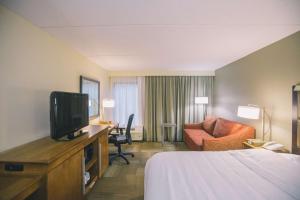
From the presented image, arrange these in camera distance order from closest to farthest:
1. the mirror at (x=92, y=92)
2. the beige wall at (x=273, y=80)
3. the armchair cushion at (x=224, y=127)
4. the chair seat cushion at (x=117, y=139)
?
the beige wall at (x=273, y=80), the mirror at (x=92, y=92), the armchair cushion at (x=224, y=127), the chair seat cushion at (x=117, y=139)

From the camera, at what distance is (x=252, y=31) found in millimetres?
2250

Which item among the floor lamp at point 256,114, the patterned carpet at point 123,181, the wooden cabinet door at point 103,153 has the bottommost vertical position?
the patterned carpet at point 123,181

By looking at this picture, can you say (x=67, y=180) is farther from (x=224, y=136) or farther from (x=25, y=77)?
(x=224, y=136)

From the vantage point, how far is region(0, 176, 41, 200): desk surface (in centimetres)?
113

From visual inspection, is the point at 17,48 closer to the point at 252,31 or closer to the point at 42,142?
the point at 42,142

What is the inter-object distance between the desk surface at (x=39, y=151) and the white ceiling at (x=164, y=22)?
1.40 m

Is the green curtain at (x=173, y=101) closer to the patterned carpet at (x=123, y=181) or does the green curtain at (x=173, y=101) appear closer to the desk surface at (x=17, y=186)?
the patterned carpet at (x=123, y=181)

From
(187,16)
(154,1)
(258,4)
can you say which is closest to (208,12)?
(187,16)

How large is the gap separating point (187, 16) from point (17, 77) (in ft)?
6.29

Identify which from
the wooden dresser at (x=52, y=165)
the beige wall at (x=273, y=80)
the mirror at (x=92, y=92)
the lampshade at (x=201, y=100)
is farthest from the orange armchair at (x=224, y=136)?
the mirror at (x=92, y=92)

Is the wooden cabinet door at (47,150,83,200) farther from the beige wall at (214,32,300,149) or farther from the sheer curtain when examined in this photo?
the sheer curtain

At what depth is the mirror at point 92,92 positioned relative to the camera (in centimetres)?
338

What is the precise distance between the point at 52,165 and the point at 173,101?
420 cm

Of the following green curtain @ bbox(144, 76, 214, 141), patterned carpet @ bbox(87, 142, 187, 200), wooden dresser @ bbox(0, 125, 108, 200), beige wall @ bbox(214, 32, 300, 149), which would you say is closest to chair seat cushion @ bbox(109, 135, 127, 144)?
patterned carpet @ bbox(87, 142, 187, 200)
